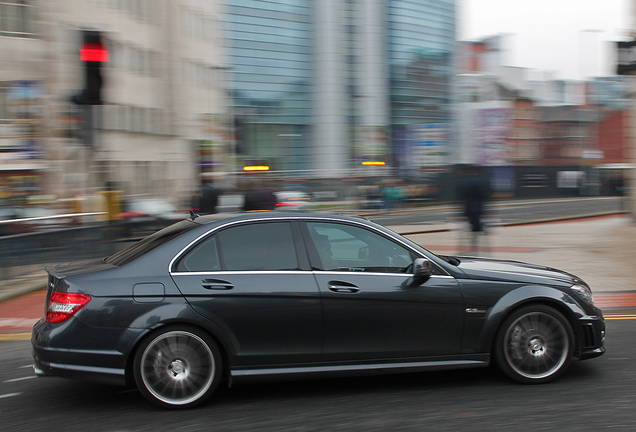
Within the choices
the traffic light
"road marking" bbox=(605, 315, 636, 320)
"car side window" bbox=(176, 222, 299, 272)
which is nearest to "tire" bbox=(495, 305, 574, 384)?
"car side window" bbox=(176, 222, 299, 272)

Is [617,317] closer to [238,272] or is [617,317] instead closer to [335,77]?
[238,272]

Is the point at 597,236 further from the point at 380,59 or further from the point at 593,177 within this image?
the point at 380,59

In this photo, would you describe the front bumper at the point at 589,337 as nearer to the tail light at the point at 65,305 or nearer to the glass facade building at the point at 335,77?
the tail light at the point at 65,305

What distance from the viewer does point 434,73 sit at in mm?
81188

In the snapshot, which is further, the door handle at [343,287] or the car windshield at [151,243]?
the car windshield at [151,243]

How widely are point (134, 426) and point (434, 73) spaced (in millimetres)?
79850

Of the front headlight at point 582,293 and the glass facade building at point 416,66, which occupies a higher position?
the glass facade building at point 416,66

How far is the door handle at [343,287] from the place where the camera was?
515 centimetres

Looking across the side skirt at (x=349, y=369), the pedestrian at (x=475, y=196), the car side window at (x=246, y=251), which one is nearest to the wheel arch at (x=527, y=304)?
the side skirt at (x=349, y=369)

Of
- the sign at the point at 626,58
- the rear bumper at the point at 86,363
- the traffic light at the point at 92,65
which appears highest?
the sign at the point at 626,58

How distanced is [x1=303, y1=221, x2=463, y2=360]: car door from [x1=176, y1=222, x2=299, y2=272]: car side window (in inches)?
7.1

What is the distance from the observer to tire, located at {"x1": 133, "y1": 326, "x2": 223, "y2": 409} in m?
4.90

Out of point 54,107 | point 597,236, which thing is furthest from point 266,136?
point 597,236

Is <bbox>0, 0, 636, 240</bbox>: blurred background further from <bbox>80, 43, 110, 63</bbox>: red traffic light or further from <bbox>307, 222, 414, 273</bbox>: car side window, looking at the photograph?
<bbox>307, 222, 414, 273</bbox>: car side window
